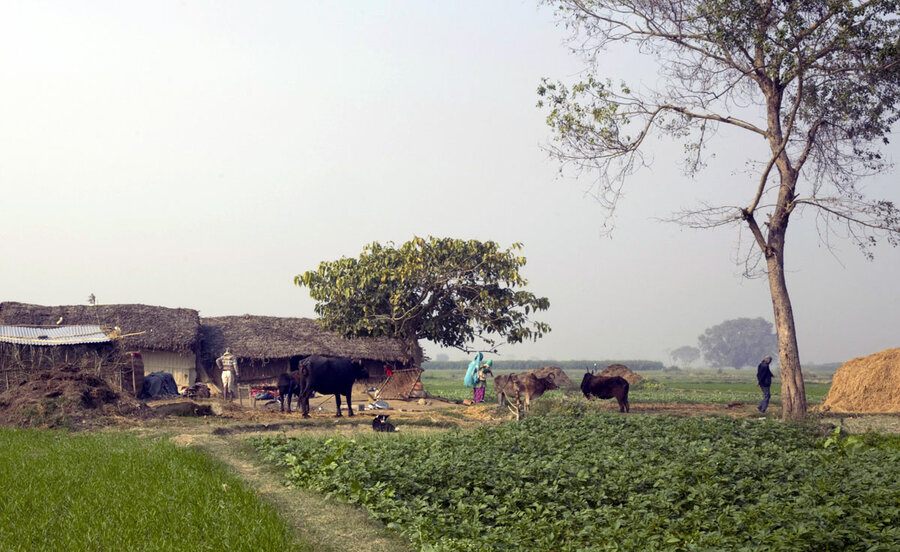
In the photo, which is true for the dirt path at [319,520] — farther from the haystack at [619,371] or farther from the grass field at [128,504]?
the haystack at [619,371]

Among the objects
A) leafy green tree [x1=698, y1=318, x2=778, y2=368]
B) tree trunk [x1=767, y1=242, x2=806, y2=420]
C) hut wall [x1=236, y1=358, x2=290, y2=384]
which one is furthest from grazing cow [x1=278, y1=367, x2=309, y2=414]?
leafy green tree [x1=698, y1=318, x2=778, y2=368]

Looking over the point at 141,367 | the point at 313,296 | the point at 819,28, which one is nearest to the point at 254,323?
the point at 313,296

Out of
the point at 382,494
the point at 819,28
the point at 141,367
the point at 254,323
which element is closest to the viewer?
the point at 382,494

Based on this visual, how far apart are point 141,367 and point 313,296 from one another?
934 cm

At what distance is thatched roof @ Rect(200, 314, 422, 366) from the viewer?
106ft

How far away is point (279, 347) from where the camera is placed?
3269 centimetres

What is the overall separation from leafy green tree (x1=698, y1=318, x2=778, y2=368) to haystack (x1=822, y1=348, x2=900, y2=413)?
11159cm

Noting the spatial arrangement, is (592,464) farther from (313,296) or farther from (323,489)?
(313,296)

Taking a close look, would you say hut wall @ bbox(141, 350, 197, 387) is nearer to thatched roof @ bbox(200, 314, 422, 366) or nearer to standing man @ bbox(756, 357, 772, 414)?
thatched roof @ bbox(200, 314, 422, 366)

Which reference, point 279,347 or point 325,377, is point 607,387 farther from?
point 279,347

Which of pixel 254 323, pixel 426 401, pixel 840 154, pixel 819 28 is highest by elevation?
pixel 819 28

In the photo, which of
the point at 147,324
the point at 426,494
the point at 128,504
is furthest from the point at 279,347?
the point at 426,494

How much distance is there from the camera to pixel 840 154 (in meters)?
22.3

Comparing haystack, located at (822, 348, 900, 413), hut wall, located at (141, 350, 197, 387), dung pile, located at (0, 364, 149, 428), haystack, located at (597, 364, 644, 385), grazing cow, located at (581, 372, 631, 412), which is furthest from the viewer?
haystack, located at (597, 364, 644, 385)
